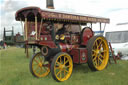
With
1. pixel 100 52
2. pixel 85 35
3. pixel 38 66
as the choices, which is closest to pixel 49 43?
→ pixel 38 66

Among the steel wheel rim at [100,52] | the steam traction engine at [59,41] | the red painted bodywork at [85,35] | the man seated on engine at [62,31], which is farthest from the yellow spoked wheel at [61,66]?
the steel wheel rim at [100,52]

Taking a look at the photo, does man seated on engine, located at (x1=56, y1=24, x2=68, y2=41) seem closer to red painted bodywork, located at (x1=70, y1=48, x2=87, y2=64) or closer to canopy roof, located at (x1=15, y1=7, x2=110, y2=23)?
canopy roof, located at (x1=15, y1=7, x2=110, y2=23)

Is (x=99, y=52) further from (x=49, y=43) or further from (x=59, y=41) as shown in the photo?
(x=49, y=43)

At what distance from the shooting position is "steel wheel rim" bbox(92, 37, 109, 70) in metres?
5.69

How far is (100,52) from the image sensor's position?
5.94 m

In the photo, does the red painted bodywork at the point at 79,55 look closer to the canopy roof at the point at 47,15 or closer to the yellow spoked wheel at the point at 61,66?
the yellow spoked wheel at the point at 61,66

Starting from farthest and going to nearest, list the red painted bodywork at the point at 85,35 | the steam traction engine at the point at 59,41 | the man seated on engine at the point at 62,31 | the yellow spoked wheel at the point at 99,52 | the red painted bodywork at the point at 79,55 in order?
the red painted bodywork at the point at 85,35
the yellow spoked wheel at the point at 99,52
the man seated on engine at the point at 62,31
the red painted bodywork at the point at 79,55
the steam traction engine at the point at 59,41

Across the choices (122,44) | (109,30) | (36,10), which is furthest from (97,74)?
(109,30)

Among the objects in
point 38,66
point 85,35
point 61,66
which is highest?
point 85,35

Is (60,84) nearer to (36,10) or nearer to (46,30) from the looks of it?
(46,30)

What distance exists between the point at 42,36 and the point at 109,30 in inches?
212

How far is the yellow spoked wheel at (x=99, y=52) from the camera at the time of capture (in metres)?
5.39

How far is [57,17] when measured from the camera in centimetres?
469

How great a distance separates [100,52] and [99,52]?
0.41 feet
